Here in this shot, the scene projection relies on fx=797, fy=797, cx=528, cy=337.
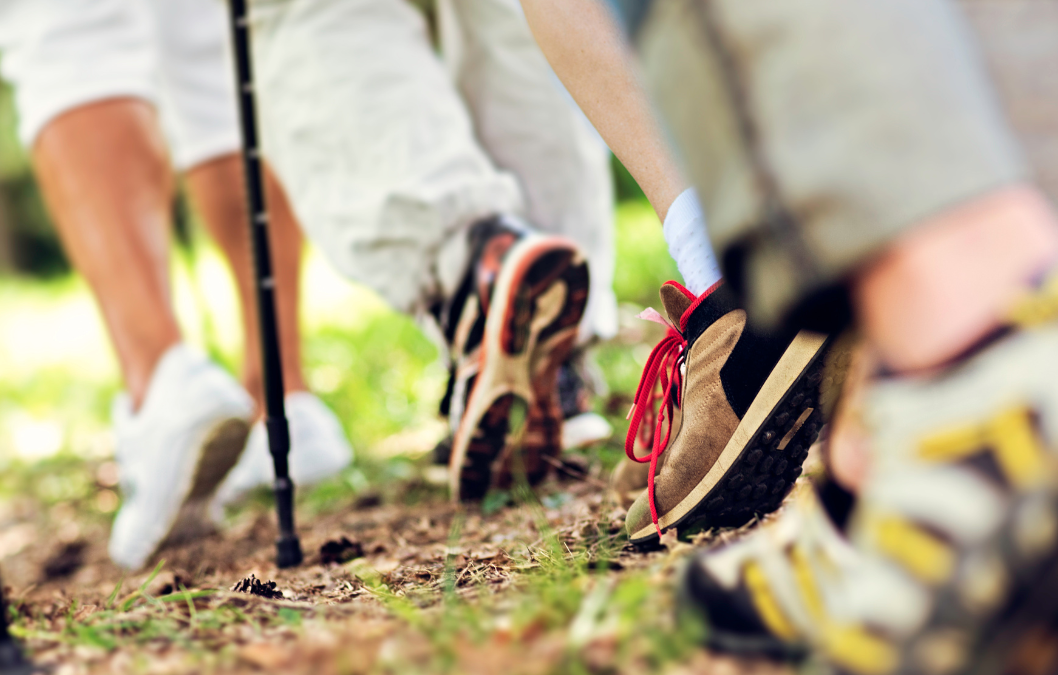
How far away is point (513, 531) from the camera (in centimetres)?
145

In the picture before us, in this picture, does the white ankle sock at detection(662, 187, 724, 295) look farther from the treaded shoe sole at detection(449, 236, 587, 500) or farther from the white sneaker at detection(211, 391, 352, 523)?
the white sneaker at detection(211, 391, 352, 523)

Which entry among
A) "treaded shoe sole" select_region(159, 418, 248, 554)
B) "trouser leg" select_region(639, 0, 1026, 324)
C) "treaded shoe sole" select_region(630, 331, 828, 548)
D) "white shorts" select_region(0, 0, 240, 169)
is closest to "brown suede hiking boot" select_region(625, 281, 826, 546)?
"treaded shoe sole" select_region(630, 331, 828, 548)

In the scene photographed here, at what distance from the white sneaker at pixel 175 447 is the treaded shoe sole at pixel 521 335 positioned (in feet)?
1.77

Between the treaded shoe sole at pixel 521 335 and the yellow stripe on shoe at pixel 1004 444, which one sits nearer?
the yellow stripe on shoe at pixel 1004 444

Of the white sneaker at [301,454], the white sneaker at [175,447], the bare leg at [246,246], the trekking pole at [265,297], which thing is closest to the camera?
the trekking pole at [265,297]

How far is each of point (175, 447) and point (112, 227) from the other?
0.58 metres

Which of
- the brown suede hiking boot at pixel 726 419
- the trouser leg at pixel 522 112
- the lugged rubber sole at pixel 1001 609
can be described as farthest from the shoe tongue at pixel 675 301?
the trouser leg at pixel 522 112

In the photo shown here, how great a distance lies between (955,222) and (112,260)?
1.87 meters

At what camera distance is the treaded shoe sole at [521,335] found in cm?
152

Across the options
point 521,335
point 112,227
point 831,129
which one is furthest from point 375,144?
point 831,129

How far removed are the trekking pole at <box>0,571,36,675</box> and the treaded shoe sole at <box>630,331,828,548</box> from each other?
0.73 meters

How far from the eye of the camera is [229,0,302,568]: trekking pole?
1.45m

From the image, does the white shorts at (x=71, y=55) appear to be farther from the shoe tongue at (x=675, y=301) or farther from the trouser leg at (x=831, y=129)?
the trouser leg at (x=831, y=129)

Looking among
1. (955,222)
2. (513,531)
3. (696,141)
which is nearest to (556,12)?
(696,141)
